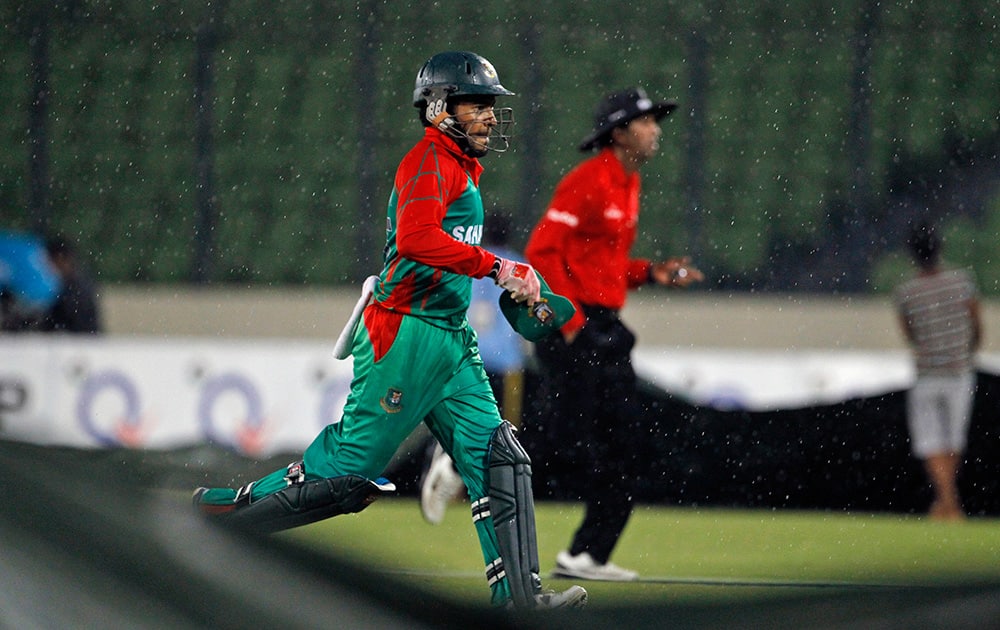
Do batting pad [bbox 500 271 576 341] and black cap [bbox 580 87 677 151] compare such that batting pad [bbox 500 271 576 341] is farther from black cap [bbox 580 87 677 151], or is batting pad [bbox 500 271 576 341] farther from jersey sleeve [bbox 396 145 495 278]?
black cap [bbox 580 87 677 151]

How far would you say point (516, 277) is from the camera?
398 cm

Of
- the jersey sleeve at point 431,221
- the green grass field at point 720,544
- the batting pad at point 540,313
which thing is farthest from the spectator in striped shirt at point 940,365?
the jersey sleeve at point 431,221

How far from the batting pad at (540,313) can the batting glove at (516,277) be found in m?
0.05

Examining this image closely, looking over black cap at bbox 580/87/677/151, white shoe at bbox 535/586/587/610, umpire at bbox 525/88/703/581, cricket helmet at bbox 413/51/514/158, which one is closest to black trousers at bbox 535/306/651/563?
umpire at bbox 525/88/703/581

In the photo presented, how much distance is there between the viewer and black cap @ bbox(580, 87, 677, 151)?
5.68 meters

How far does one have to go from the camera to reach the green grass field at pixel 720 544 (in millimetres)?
6035

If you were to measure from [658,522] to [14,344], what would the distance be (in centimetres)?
412

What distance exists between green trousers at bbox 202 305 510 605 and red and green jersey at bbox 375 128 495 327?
0.19 feet

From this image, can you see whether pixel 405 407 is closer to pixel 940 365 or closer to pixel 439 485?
pixel 439 485

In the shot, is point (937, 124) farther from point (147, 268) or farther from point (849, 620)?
point (849, 620)

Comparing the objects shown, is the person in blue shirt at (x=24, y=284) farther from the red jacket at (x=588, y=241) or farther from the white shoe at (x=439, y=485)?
the red jacket at (x=588, y=241)

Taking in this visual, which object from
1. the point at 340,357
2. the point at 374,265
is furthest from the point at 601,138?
the point at 374,265

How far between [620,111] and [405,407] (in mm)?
1990

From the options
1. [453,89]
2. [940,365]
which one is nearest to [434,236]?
[453,89]
